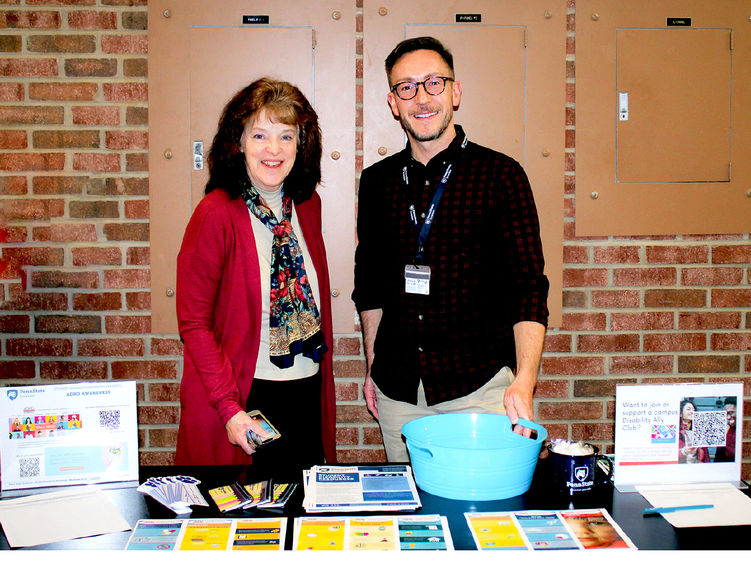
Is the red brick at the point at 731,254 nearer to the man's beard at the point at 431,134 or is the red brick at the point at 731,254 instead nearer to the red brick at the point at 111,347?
the man's beard at the point at 431,134

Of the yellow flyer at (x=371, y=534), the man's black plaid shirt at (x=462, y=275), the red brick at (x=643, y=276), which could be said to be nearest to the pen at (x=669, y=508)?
the yellow flyer at (x=371, y=534)

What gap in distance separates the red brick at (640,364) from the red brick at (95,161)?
6.94 ft

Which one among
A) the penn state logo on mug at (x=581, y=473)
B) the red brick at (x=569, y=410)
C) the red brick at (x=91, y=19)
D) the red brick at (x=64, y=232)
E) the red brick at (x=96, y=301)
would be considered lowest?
the red brick at (x=569, y=410)

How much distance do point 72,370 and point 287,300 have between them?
118cm

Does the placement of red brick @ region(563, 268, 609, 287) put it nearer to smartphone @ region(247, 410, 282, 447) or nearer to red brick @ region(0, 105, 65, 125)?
smartphone @ region(247, 410, 282, 447)

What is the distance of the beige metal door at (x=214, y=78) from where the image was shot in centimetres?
257

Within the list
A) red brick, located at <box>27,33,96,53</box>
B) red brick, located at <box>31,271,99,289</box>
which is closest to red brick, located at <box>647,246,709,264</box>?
red brick, located at <box>31,271,99,289</box>

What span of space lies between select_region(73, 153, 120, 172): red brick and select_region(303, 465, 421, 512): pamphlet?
1.58 meters

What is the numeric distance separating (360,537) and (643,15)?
2.29 m

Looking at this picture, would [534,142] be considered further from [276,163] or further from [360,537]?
[360,537]

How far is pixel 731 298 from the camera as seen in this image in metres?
2.76

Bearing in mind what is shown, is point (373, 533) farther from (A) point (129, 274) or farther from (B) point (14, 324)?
(B) point (14, 324)

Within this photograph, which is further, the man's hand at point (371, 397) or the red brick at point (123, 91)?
the red brick at point (123, 91)

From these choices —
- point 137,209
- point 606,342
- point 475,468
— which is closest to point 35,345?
point 137,209
